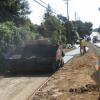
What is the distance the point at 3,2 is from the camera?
41.3m

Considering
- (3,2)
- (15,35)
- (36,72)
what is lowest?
(36,72)

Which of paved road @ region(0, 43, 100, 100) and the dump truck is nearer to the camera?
paved road @ region(0, 43, 100, 100)

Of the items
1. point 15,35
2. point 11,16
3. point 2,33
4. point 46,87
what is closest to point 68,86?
point 46,87

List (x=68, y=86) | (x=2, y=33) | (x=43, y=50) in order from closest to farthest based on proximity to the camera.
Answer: (x=68, y=86), (x=43, y=50), (x=2, y=33)

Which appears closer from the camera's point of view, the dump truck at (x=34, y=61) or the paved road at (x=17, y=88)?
the paved road at (x=17, y=88)

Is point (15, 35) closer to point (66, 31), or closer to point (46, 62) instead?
point (46, 62)

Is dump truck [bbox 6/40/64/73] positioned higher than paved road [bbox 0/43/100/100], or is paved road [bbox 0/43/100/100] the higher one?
dump truck [bbox 6/40/64/73]

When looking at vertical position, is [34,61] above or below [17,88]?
above

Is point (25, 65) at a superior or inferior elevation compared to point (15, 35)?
inferior

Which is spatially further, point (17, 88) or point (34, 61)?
point (34, 61)

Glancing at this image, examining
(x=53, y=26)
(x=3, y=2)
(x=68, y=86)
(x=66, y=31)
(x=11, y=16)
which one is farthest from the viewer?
(x=66, y=31)

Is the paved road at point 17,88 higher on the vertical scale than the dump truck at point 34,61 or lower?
lower

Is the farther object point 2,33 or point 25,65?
point 2,33

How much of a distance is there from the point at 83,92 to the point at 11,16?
3405 centimetres
